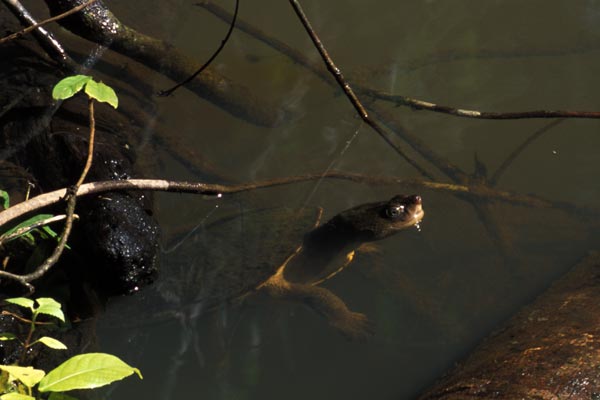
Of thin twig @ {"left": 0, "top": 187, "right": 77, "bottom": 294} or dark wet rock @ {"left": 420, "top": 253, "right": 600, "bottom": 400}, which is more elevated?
thin twig @ {"left": 0, "top": 187, "right": 77, "bottom": 294}

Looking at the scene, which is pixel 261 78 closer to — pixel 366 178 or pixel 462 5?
pixel 366 178

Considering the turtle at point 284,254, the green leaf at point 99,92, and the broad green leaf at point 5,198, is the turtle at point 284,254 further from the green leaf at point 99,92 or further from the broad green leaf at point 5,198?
the green leaf at point 99,92

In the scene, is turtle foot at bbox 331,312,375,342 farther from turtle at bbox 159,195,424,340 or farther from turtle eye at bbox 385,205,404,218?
turtle eye at bbox 385,205,404,218

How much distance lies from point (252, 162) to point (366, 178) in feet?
3.05

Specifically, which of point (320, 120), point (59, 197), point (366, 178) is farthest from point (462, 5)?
point (59, 197)

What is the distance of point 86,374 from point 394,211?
8.06 ft

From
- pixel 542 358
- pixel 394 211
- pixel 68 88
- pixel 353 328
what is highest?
pixel 68 88

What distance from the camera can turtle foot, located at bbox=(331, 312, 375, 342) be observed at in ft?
13.2

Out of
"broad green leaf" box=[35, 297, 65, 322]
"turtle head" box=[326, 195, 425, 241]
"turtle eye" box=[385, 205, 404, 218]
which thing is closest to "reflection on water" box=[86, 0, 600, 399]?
"turtle head" box=[326, 195, 425, 241]

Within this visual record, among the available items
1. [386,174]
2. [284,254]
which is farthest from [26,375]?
[386,174]

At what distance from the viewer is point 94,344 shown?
327 cm

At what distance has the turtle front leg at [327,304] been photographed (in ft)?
13.2

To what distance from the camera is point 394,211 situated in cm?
382

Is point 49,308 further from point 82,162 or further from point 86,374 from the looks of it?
point 82,162
